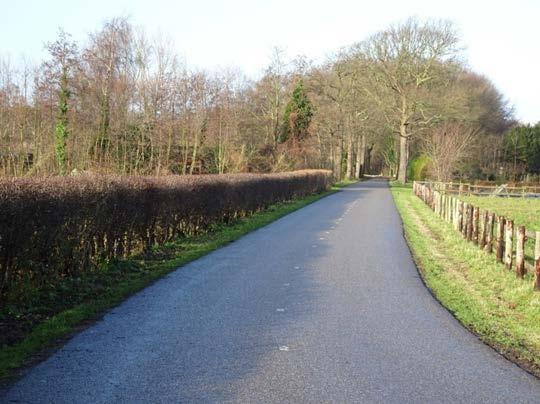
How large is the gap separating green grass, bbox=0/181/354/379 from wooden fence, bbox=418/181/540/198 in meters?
28.8

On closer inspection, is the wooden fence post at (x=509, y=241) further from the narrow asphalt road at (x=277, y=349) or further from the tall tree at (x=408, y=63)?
the tall tree at (x=408, y=63)

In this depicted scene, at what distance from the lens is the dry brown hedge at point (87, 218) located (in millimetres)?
7324

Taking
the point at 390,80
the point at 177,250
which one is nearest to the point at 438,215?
the point at 177,250

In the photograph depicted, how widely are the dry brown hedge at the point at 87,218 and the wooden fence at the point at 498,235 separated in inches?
294

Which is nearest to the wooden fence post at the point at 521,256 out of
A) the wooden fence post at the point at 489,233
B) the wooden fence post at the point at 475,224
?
the wooden fence post at the point at 489,233

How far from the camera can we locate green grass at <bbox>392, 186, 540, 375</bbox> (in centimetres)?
676

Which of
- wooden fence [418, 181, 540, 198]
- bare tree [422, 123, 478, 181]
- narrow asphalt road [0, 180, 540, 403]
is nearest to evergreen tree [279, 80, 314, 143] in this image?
bare tree [422, 123, 478, 181]

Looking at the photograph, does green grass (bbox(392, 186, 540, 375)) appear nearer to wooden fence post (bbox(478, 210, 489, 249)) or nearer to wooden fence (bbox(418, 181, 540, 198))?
wooden fence post (bbox(478, 210, 489, 249))

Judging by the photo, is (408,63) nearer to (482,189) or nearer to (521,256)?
(482,189)

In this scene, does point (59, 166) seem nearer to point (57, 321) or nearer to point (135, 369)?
Answer: point (57, 321)

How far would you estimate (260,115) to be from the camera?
5681 cm

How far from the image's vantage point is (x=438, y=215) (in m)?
25.1

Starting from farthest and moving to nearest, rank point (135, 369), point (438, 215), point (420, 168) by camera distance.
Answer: point (420, 168) → point (438, 215) → point (135, 369)

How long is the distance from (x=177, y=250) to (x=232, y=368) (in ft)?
25.8
